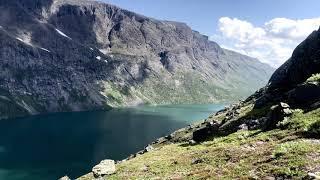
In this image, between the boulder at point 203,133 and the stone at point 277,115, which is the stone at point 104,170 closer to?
the boulder at point 203,133

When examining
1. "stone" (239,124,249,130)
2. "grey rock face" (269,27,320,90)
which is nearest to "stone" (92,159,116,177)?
"stone" (239,124,249,130)

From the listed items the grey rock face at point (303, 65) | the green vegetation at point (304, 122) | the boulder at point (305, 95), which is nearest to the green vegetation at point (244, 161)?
the green vegetation at point (304, 122)

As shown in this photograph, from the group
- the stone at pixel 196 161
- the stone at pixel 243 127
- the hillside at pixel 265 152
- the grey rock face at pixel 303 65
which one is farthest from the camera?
the grey rock face at pixel 303 65

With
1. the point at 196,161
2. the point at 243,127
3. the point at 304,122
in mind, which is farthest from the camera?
the point at 243,127

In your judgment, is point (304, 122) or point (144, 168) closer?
point (304, 122)

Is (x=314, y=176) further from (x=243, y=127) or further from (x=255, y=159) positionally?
(x=243, y=127)

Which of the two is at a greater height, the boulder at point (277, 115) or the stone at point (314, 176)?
the boulder at point (277, 115)

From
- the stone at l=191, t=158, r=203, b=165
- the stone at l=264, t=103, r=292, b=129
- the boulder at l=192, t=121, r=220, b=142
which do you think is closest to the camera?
the stone at l=191, t=158, r=203, b=165

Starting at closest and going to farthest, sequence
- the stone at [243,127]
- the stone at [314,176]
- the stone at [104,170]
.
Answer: the stone at [314,176] < the stone at [104,170] < the stone at [243,127]

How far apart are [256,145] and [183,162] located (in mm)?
7640

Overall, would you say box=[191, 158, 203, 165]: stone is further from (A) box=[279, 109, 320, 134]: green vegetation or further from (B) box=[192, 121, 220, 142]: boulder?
(B) box=[192, 121, 220, 142]: boulder

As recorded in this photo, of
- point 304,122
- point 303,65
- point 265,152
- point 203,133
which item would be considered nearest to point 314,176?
point 265,152

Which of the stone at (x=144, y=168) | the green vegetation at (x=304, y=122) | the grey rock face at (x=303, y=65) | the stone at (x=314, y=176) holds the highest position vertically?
the grey rock face at (x=303, y=65)

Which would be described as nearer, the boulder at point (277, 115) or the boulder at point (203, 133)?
the boulder at point (277, 115)
